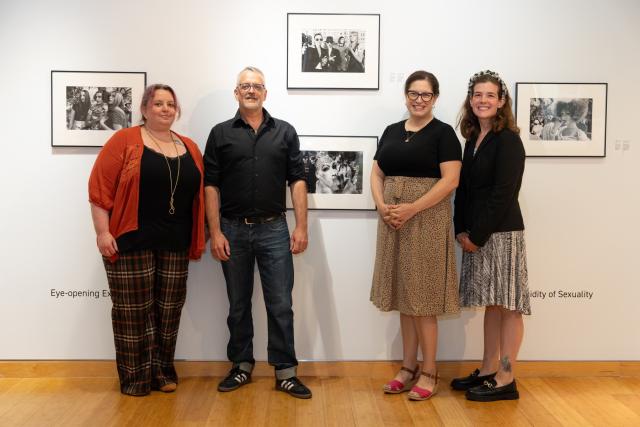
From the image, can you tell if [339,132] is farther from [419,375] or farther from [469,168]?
[419,375]

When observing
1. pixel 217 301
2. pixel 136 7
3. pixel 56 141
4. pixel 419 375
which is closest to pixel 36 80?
pixel 56 141

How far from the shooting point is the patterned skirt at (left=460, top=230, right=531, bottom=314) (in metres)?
3.11

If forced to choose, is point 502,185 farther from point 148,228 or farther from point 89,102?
point 89,102

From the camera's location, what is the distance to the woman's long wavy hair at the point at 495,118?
312cm

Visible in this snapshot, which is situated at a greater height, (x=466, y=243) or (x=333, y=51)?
(x=333, y=51)

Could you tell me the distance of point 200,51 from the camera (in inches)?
139

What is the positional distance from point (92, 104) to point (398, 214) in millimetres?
1881

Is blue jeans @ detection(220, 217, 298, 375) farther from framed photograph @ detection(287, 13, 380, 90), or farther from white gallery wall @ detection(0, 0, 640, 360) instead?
framed photograph @ detection(287, 13, 380, 90)

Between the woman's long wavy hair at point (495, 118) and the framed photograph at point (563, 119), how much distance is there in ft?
1.44

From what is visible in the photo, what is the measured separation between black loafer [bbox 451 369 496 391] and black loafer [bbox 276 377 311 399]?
32.8 inches

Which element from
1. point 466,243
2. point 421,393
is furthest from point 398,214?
point 421,393

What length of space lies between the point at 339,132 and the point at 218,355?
4.98 feet

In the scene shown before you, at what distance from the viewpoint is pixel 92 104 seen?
3.52 meters

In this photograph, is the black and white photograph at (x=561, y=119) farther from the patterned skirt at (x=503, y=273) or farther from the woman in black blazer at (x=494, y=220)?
the patterned skirt at (x=503, y=273)
